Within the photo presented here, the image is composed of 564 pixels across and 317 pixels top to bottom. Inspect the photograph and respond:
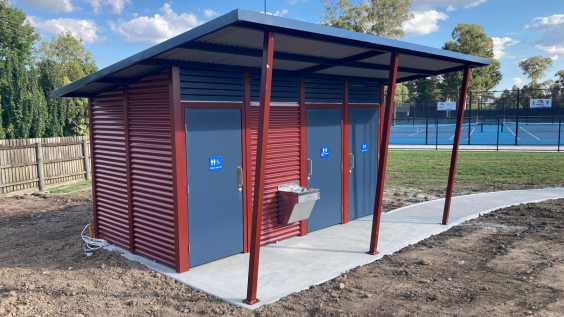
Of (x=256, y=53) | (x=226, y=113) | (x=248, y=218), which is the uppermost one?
(x=256, y=53)

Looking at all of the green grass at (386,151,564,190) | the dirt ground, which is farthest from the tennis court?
the dirt ground

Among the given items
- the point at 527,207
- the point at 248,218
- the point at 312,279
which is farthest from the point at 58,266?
the point at 527,207

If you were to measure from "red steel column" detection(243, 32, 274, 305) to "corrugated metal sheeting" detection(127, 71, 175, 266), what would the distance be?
1750 mm

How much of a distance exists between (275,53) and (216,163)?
6.09 ft

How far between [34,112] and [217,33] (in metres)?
15.7

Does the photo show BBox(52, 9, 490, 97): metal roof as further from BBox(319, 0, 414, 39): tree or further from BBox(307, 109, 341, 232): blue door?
BBox(319, 0, 414, 39): tree

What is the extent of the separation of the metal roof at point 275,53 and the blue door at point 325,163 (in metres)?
0.82

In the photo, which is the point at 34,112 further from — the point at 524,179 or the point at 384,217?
the point at 524,179

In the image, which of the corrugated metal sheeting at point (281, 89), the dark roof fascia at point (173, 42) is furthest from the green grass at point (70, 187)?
the corrugated metal sheeting at point (281, 89)

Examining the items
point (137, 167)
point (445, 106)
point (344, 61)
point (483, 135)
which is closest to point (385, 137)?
point (344, 61)

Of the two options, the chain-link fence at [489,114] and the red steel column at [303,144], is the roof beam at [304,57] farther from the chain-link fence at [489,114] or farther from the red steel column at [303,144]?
the chain-link fence at [489,114]

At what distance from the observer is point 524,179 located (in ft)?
43.4

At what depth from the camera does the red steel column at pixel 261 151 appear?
178 inches

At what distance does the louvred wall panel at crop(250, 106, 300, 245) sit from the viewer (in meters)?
7.02
